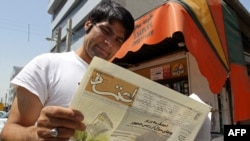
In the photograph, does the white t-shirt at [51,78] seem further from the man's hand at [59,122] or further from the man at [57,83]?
the man's hand at [59,122]

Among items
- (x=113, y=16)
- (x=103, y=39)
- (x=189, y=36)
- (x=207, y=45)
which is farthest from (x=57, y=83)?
(x=207, y=45)

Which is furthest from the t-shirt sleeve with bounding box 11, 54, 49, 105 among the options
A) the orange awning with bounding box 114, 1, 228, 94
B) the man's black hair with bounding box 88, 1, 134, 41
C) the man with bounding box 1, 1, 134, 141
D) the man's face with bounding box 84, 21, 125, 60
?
the orange awning with bounding box 114, 1, 228, 94

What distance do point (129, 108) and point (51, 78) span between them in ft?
1.10

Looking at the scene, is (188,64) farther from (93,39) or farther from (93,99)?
(93,99)

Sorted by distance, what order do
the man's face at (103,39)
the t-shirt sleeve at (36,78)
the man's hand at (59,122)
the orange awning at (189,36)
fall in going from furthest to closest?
the orange awning at (189,36), the man's face at (103,39), the t-shirt sleeve at (36,78), the man's hand at (59,122)

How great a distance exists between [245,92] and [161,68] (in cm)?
124

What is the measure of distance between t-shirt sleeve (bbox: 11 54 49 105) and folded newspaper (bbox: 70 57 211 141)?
0.80ft

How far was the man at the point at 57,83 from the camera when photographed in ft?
2.13

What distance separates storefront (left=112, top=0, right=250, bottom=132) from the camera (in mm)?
1992

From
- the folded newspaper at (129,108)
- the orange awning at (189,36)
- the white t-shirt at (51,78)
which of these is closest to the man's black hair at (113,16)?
the white t-shirt at (51,78)

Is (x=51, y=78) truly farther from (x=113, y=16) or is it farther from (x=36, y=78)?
(x=113, y=16)

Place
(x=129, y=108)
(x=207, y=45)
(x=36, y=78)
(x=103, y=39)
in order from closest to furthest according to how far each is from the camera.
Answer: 1. (x=129, y=108)
2. (x=36, y=78)
3. (x=103, y=39)
4. (x=207, y=45)

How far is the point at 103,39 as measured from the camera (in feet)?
3.49

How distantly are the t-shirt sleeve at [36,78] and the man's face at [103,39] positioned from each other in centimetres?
20
